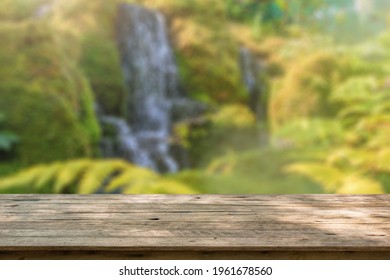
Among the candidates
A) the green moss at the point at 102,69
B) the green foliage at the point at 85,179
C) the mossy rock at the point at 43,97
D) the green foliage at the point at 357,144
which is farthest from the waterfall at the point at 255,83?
the mossy rock at the point at 43,97

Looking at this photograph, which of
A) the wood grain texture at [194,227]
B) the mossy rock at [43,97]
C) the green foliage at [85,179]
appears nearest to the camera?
the wood grain texture at [194,227]

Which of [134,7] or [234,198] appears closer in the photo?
[234,198]

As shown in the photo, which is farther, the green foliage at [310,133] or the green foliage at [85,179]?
the green foliage at [310,133]

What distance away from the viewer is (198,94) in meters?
2.66

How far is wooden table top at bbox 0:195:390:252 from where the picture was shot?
4.61 feet

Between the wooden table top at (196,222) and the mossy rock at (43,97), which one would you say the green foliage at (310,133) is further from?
the mossy rock at (43,97)

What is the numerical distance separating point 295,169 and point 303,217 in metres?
0.90

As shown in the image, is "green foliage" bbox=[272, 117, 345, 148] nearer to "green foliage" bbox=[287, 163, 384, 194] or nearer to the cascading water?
"green foliage" bbox=[287, 163, 384, 194]

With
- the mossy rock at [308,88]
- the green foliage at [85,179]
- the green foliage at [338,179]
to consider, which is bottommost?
the green foliage at [338,179]

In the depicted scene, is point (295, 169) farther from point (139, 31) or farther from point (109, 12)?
point (109, 12)

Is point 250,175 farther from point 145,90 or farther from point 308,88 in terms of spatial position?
point 145,90

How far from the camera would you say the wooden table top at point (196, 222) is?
1.40m

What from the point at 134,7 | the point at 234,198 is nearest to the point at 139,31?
the point at 134,7
